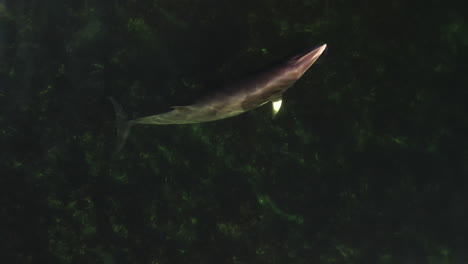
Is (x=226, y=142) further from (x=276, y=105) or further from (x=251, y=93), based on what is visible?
(x=251, y=93)

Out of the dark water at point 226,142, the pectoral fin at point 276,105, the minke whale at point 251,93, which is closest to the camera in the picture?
the minke whale at point 251,93

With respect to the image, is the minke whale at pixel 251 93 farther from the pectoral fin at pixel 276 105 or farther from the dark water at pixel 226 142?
the dark water at pixel 226 142

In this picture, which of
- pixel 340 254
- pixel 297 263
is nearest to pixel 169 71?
pixel 297 263

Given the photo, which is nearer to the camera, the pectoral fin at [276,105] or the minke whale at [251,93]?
the minke whale at [251,93]

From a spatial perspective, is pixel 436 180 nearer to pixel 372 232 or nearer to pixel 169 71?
pixel 372 232

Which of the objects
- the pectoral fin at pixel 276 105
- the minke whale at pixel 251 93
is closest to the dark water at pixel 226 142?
the pectoral fin at pixel 276 105

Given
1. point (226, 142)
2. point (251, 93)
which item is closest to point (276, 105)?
point (251, 93)

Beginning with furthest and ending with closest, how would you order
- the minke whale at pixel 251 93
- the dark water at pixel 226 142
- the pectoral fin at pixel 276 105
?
the dark water at pixel 226 142
the pectoral fin at pixel 276 105
the minke whale at pixel 251 93

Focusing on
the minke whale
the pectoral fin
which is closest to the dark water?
the pectoral fin
